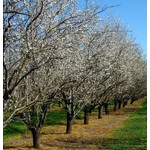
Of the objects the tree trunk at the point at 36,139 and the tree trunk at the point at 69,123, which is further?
the tree trunk at the point at 69,123

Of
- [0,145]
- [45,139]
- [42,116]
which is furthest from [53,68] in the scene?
[0,145]

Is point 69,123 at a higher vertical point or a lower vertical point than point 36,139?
higher

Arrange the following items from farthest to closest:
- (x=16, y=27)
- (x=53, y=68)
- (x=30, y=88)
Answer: (x=53, y=68), (x=30, y=88), (x=16, y=27)

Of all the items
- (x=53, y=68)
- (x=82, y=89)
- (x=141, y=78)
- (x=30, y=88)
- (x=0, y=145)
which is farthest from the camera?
(x=141, y=78)

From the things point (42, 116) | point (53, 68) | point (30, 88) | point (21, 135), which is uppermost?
point (53, 68)

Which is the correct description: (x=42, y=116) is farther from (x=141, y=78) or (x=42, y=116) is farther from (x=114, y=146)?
(x=141, y=78)

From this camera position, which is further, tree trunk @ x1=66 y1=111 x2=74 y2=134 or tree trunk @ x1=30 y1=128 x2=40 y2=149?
tree trunk @ x1=66 y1=111 x2=74 y2=134

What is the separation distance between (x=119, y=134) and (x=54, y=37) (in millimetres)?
11631

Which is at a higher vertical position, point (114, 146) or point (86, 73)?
point (86, 73)

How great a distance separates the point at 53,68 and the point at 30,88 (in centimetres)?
147

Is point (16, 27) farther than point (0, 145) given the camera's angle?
Yes

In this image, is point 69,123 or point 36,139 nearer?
point 36,139

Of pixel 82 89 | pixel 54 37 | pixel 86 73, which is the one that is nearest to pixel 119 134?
pixel 82 89

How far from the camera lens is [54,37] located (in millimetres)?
6598
